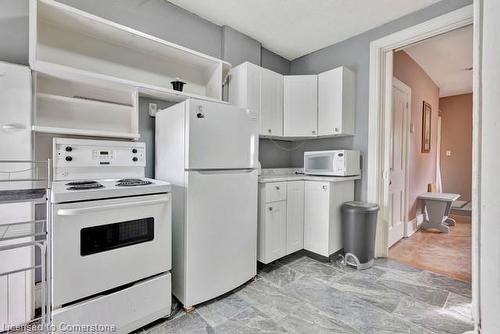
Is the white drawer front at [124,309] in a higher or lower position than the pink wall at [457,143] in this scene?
lower

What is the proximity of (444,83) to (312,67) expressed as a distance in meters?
3.08

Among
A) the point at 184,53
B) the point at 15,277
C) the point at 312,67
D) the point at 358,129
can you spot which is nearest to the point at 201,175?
the point at 184,53

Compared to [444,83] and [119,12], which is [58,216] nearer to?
[119,12]

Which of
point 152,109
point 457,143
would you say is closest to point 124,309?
point 152,109

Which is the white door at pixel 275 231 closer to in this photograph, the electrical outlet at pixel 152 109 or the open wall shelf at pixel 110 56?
the open wall shelf at pixel 110 56

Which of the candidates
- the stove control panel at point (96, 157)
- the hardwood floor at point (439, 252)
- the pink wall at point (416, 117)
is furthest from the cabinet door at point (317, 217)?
the pink wall at point (416, 117)

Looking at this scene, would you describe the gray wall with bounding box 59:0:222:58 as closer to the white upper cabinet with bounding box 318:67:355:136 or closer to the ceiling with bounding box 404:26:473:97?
the white upper cabinet with bounding box 318:67:355:136

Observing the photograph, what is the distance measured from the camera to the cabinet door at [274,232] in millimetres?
2197

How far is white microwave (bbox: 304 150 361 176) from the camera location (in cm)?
241

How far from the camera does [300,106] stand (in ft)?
9.12

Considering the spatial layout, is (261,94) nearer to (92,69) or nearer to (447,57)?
(92,69)

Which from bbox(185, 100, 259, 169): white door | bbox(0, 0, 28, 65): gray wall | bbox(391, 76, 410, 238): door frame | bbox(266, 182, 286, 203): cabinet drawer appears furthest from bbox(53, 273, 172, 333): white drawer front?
bbox(391, 76, 410, 238): door frame

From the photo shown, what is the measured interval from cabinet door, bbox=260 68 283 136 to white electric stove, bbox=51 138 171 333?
142cm

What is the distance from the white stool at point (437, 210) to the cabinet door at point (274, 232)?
2.82 meters
